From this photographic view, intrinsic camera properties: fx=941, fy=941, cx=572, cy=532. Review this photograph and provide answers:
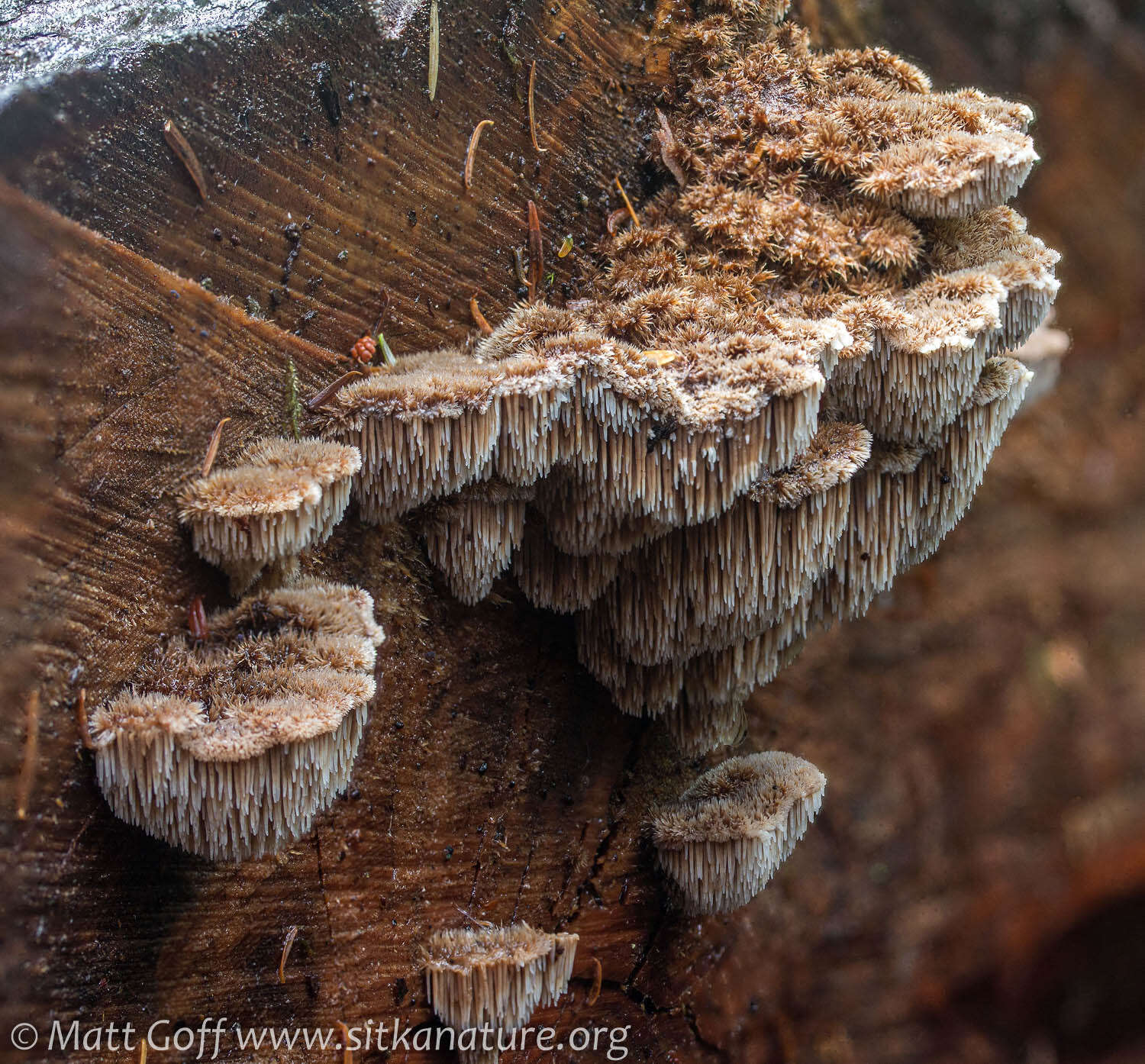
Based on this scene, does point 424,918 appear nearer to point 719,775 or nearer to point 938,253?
point 719,775

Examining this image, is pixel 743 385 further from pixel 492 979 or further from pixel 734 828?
pixel 492 979

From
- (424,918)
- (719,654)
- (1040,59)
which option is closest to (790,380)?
(719,654)

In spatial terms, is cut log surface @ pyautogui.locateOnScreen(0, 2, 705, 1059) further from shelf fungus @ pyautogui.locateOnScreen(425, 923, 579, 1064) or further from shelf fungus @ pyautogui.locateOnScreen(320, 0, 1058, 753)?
shelf fungus @ pyautogui.locateOnScreen(320, 0, 1058, 753)


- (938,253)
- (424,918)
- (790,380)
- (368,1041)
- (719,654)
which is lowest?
(368,1041)

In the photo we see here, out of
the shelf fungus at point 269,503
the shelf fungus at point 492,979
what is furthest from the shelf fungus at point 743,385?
the shelf fungus at point 492,979

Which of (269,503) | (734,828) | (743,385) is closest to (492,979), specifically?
(734,828)
